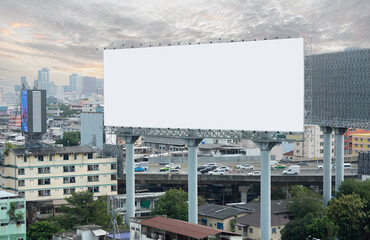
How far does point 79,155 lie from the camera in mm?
40375

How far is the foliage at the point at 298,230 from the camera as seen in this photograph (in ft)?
96.2

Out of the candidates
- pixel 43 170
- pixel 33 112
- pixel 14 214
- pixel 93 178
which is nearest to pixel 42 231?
pixel 14 214

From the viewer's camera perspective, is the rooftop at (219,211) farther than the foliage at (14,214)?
Yes

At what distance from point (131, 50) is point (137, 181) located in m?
17.0

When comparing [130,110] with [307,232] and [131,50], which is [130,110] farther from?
[307,232]

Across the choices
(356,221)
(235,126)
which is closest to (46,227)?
(235,126)

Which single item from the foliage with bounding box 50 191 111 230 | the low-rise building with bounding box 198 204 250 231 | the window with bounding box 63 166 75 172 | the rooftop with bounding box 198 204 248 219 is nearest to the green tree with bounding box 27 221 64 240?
the foliage with bounding box 50 191 111 230

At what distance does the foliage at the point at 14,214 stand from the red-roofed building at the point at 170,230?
694cm

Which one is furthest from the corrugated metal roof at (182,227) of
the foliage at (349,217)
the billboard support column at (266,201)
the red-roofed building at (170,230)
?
the foliage at (349,217)

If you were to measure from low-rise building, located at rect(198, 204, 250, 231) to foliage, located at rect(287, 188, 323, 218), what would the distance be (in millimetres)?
3802

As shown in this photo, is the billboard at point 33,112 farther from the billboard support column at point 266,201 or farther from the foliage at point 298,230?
the foliage at point 298,230

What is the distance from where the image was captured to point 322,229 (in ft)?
93.9

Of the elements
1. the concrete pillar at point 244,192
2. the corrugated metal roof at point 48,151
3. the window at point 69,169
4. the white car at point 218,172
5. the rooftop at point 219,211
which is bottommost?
the concrete pillar at point 244,192

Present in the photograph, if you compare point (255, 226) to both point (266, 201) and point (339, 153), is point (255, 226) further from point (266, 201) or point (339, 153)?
point (339, 153)
